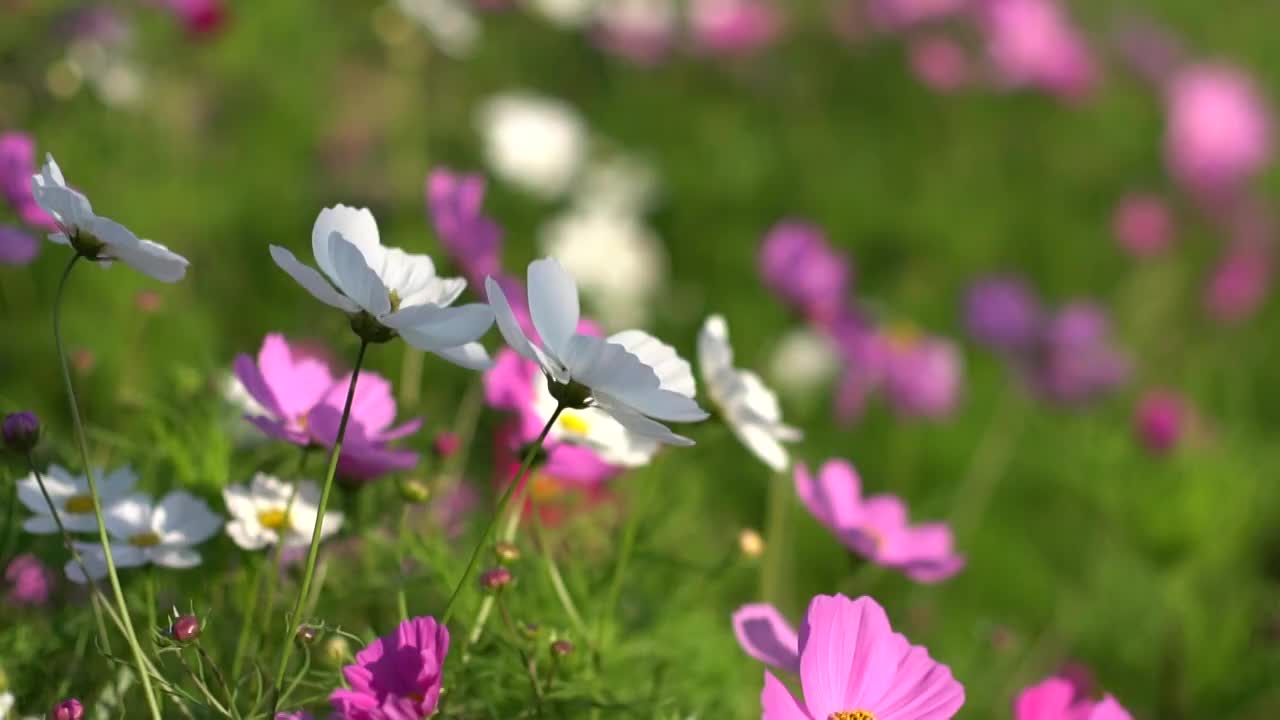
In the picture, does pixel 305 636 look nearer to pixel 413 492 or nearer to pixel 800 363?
pixel 413 492

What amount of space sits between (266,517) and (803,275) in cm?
83

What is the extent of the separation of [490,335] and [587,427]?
0.27m

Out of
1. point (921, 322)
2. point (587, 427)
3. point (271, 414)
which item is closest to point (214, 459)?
point (271, 414)

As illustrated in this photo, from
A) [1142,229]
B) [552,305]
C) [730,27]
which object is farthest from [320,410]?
[730,27]

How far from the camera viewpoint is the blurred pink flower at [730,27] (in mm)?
2994

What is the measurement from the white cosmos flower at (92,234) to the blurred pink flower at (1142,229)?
2.38 m

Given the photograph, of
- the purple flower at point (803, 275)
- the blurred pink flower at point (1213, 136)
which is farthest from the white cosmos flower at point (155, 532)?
the blurred pink flower at point (1213, 136)

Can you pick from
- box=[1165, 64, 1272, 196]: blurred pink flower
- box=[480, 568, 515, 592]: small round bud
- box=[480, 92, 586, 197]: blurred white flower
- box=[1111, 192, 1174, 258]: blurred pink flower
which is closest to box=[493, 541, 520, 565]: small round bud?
box=[480, 568, 515, 592]: small round bud

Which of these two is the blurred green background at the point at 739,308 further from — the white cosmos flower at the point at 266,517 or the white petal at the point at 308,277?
the white petal at the point at 308,277

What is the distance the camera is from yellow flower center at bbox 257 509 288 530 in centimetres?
74

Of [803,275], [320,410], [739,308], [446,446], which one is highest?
[320,410]

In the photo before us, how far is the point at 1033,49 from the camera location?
2.95 meters

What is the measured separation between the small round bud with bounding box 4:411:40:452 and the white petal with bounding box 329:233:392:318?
0.19 metres

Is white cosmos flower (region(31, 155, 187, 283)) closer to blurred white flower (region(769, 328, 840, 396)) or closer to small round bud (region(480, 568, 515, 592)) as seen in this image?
small round bud (region(480, 568, 515, 592))
